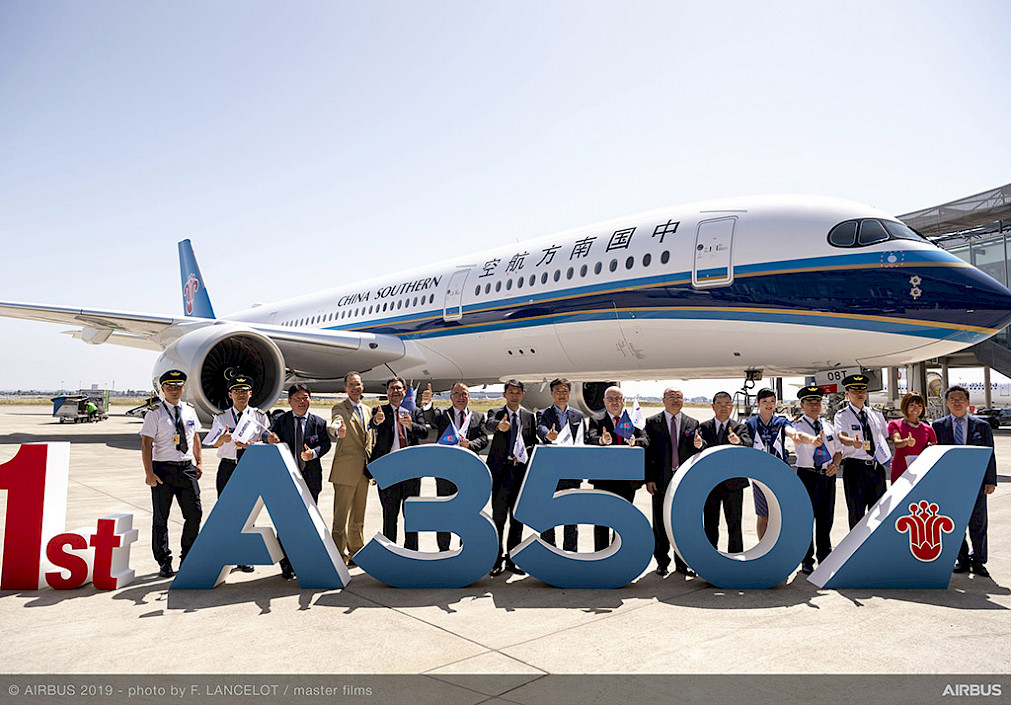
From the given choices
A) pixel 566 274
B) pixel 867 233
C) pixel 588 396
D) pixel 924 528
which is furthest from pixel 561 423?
pixel 588 396

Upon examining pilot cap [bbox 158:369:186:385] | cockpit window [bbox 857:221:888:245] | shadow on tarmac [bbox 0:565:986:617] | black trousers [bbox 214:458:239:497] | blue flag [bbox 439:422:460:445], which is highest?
cockpit window [bbox 857:221:888:245]

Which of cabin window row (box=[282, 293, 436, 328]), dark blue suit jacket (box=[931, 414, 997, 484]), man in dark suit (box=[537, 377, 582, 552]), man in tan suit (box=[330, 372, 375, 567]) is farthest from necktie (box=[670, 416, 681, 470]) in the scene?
cabin window row (box=[282, 293, 436, 328])

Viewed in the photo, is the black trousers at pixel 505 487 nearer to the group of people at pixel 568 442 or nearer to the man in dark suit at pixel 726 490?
the group of people at pixel 568 442

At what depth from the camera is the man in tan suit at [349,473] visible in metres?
5.12

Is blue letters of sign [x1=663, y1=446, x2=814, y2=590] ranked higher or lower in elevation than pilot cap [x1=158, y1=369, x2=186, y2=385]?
lower

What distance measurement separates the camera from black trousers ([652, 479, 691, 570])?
16.0 ft

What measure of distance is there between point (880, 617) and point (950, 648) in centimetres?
54

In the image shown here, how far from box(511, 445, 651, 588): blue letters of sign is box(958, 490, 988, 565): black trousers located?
2091 mm

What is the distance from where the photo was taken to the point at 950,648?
323 cm

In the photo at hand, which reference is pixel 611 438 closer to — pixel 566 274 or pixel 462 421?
pixel 462 421

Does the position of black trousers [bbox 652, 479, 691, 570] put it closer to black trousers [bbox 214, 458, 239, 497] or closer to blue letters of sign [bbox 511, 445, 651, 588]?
blue letters of sign [bbox 511, 445, 651, 588]

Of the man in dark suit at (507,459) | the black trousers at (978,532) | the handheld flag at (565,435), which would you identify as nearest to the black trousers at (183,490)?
the man in dark suit at (507,459)

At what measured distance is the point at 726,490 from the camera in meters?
4.90

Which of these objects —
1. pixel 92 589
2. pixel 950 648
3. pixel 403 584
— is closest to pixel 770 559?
pixel 950 648
